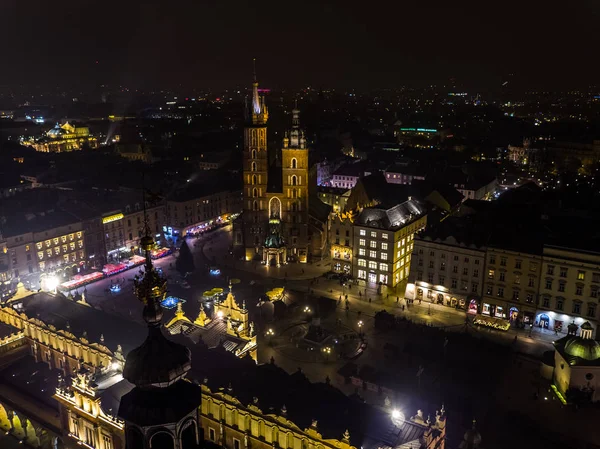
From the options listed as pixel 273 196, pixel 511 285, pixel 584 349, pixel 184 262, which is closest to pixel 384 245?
pixel 511 285

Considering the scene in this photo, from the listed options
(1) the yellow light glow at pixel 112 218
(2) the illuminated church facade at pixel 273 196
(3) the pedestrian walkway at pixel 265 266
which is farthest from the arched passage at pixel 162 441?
(1) the yellow light glow at pixel 112 218

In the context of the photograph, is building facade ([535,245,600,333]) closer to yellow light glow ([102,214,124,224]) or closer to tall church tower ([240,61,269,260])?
tall church tower ([240,61,269,260])

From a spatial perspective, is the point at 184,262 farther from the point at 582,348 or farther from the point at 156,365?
the point at 156,365

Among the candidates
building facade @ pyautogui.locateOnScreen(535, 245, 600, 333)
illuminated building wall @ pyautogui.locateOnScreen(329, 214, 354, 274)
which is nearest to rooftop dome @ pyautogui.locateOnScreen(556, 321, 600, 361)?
building facade @ pyautogui.locateOnScreen(535, 245, 600, 333)

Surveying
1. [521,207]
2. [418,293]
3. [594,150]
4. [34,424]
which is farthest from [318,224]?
[594,150]

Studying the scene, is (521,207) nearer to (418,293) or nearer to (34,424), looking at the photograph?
(418,293)
